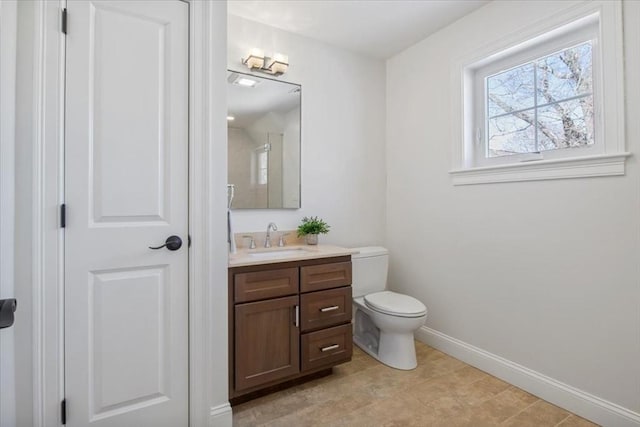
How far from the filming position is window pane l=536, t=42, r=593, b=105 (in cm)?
179

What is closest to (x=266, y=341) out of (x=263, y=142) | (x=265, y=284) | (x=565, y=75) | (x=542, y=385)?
(x=265, y=284)

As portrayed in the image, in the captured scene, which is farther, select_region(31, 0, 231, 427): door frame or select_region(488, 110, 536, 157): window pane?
select_region(488, 110, 536, 157): window pane

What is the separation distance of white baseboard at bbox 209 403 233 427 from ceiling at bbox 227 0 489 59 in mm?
2392

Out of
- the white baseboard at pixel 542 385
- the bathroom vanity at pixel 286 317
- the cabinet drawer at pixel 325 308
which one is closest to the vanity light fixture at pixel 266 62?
the bathroom vanity at pixel 286 317

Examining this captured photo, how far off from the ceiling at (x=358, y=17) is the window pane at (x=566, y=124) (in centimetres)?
89

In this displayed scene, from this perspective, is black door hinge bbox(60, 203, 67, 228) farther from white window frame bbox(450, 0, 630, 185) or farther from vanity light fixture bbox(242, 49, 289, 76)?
white window frame bbox(450, 0, 630, 185)

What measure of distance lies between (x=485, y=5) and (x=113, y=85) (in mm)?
2299

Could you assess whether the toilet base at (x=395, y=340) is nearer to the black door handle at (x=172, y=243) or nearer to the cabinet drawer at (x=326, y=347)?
the cabinet drawer at (x=326, y=347)

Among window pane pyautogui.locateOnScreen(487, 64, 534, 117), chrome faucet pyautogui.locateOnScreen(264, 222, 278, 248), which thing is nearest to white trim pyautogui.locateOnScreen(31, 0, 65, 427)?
chrome faucet pyautogui.locateOnScreen(264, 222, 278, 248)

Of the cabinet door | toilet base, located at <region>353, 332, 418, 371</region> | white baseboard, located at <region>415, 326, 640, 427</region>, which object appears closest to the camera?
white baseboard, located at <region>415, 326, 640, 427</region>

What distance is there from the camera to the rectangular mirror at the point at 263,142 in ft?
7.50

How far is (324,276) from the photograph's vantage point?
2.02 metres

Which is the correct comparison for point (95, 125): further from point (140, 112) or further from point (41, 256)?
point (41, 256)

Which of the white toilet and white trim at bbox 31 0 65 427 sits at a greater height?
white trim at bbox 31 0 65 427
